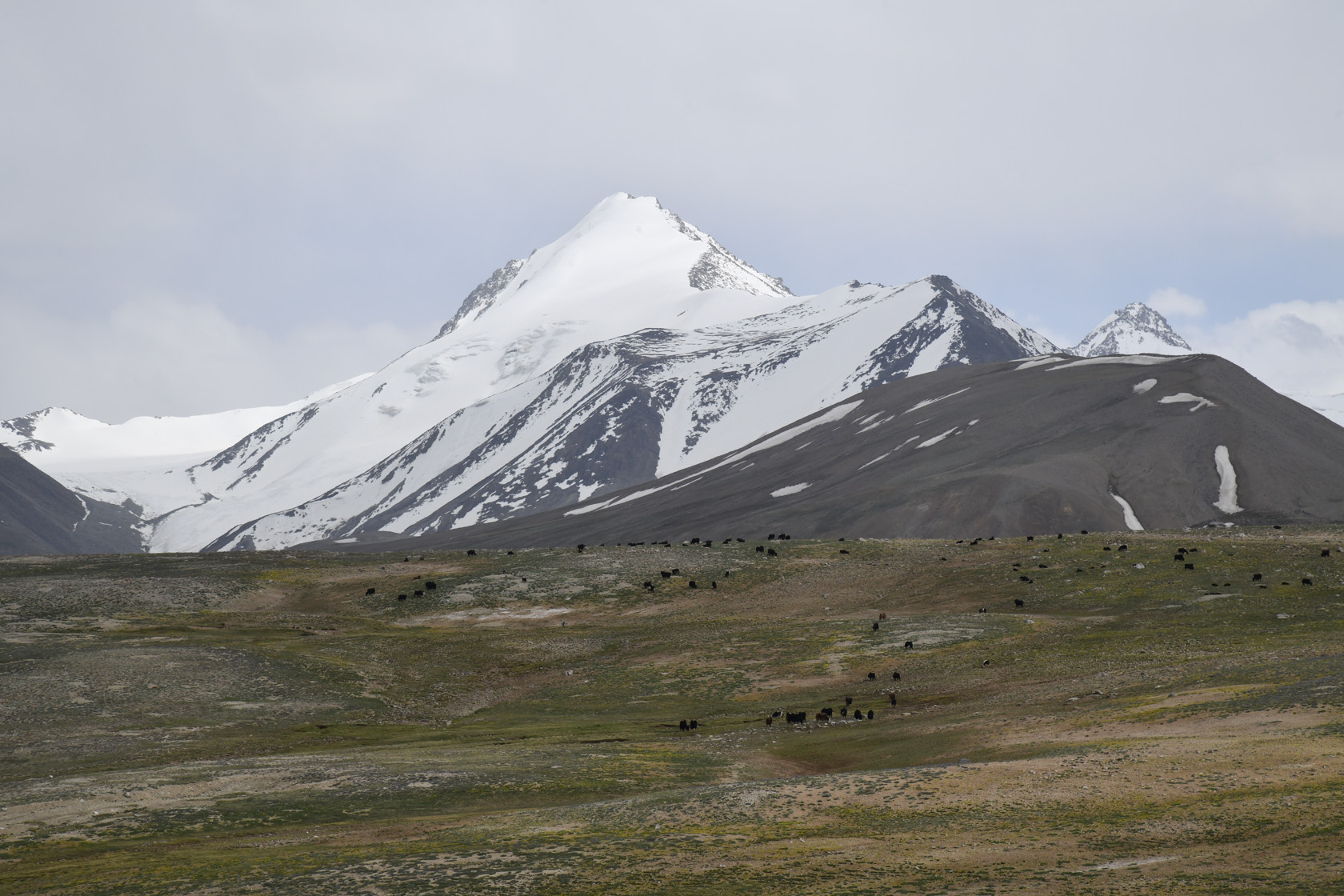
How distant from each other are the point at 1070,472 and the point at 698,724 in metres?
116

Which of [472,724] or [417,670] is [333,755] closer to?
[472,724]

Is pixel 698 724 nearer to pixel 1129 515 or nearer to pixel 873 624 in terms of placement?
pixel 873 624

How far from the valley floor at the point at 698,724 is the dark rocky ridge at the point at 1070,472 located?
48.8m

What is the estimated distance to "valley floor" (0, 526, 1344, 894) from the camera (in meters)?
23.5

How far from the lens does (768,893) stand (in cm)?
2123

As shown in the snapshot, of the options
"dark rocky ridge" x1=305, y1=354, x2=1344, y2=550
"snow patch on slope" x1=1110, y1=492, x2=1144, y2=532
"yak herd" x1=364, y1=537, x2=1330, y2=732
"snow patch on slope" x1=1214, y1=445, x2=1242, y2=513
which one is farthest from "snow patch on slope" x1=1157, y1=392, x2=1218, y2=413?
"yak herd" x1=364, y1=537, x2=1330, y2=732

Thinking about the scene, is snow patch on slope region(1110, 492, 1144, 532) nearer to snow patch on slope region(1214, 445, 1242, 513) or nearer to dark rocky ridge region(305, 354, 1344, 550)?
dark rocky ridge region(305, 354, 1344, 550)

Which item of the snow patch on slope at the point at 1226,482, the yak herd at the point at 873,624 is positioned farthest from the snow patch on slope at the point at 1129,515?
the yak herd at the point at 873,624

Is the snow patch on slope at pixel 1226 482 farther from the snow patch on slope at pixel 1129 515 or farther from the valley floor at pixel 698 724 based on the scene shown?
the valley floor at pixel 698 724

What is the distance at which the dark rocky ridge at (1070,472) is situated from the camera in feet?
465

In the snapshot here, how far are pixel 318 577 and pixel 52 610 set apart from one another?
77.2 feet

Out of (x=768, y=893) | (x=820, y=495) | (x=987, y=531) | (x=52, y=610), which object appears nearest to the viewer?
(x=768, y=893)

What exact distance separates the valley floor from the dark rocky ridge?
48750mm

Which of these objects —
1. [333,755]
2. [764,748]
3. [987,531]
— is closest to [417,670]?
[333,755]
